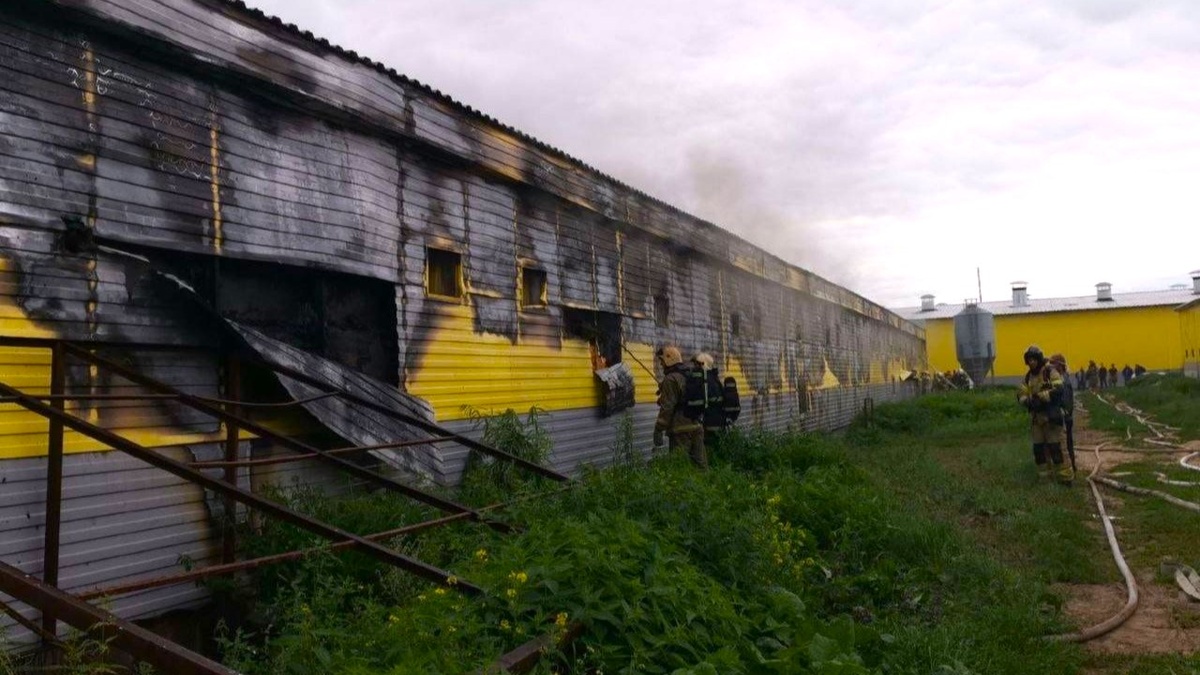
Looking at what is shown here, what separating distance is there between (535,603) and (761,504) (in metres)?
4.11

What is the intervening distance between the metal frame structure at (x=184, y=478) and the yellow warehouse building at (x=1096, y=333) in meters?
45.4

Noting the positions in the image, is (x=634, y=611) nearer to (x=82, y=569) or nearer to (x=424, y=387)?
(x=82, y=569)

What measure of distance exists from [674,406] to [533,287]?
2.29 meters

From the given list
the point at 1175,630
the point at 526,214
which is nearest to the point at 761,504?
the point at 1175,630

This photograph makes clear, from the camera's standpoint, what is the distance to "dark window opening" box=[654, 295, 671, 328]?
13570 millimetres

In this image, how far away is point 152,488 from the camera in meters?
5.66

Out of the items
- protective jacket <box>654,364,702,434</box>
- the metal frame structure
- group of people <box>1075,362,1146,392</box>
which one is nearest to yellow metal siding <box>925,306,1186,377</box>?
group of people <box>1075,362,1146,392</box>

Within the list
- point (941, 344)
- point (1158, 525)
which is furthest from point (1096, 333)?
point (1158, 525)

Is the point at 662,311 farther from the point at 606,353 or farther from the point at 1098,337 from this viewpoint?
the point at 1098,337

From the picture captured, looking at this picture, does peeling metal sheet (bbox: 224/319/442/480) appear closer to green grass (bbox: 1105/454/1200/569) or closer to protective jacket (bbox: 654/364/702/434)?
protective jacket (bbox: 654/364/702/434)

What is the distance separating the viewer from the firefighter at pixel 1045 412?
10945 mm

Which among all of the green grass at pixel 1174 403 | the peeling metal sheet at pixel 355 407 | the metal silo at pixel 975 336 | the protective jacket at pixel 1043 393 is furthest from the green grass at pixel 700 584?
the metal silo at pixel 975 336

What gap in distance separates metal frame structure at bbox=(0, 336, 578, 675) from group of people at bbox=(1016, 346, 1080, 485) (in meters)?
7.39

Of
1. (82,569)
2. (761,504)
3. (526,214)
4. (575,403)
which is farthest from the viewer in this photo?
(575,403)
